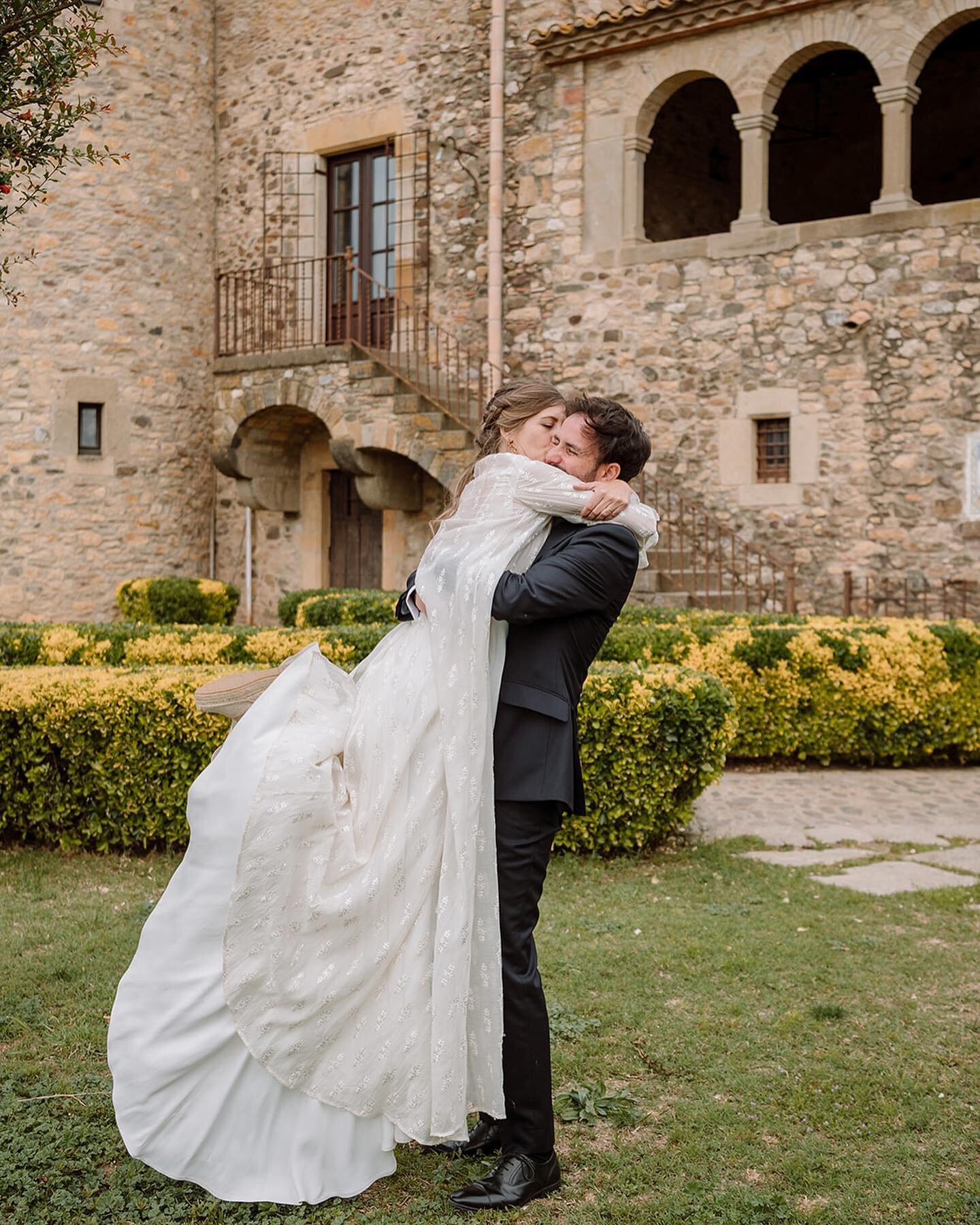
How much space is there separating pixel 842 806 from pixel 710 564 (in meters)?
5.28

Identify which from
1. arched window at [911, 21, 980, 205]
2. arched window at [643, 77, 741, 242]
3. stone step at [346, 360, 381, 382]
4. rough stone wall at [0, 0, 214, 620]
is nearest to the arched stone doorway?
rough stone wall at [0, 0, 214, 620]

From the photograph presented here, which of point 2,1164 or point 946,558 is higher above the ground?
point 946,558

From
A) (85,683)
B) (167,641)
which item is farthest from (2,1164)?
(167,641)

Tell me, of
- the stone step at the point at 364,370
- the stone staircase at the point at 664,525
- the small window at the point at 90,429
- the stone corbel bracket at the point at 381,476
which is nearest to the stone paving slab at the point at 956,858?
the stone staircase at the point at 664,525

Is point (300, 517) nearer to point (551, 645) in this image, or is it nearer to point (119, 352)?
point (119, 352)

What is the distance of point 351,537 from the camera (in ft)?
50.0

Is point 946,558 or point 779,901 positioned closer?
point 779,901

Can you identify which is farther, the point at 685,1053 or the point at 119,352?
the point at 119,352

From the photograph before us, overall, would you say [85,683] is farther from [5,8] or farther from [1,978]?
[5,8]

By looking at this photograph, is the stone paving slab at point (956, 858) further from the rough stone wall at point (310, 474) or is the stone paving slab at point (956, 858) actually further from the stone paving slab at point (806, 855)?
the rough stone wall at point (310, 474)

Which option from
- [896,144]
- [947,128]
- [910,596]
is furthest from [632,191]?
[910,596]

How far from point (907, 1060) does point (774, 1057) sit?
365mm

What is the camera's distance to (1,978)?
403 centimetres

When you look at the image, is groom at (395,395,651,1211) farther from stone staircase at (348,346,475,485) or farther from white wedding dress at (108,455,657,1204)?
stone staircase at (348,346,475,485)
